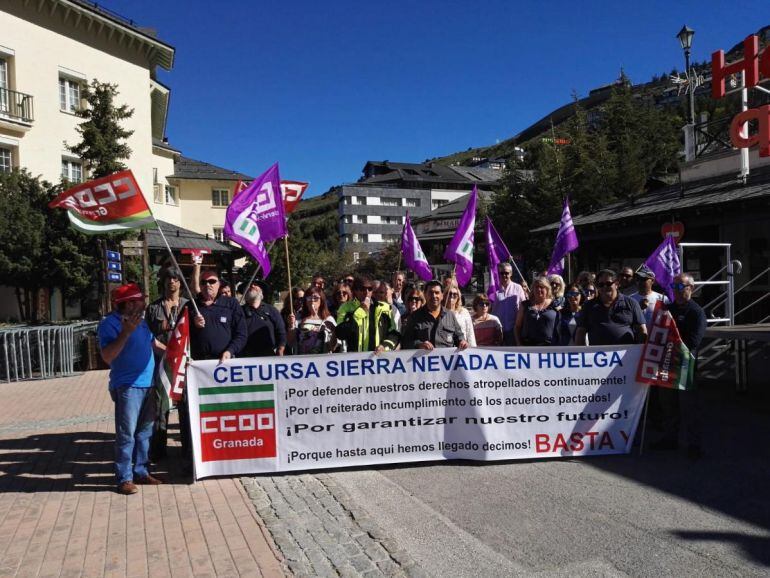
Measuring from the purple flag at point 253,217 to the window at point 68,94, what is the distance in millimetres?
22473

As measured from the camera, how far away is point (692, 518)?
4.40 m

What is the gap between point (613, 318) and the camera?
638cm

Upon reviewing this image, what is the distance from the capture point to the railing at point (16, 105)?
913 inches

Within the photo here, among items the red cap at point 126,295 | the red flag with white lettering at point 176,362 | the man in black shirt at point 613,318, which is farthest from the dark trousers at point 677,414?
the red cap at point 126,295

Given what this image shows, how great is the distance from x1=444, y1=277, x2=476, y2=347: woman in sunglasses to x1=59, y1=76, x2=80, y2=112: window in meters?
24.8

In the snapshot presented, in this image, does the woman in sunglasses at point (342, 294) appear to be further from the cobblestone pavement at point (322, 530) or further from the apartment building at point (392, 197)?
the apartment building at point (392, 197)

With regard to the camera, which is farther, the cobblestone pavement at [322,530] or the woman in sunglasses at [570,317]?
the woman in sunglasses at [570,317]

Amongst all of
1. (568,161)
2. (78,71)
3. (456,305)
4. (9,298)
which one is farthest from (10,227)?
(568,161)

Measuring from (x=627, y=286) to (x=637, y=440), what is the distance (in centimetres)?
380

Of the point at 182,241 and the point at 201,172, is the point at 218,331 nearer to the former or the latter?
the point at 182,241

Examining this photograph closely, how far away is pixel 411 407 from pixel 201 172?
140ft

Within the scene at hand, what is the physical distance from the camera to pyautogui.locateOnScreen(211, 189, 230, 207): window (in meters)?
45.2

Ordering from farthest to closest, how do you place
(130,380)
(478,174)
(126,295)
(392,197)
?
(478,174)
(392,197)
(130,380)
(126,295)

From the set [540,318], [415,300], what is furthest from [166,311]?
[540,318]
